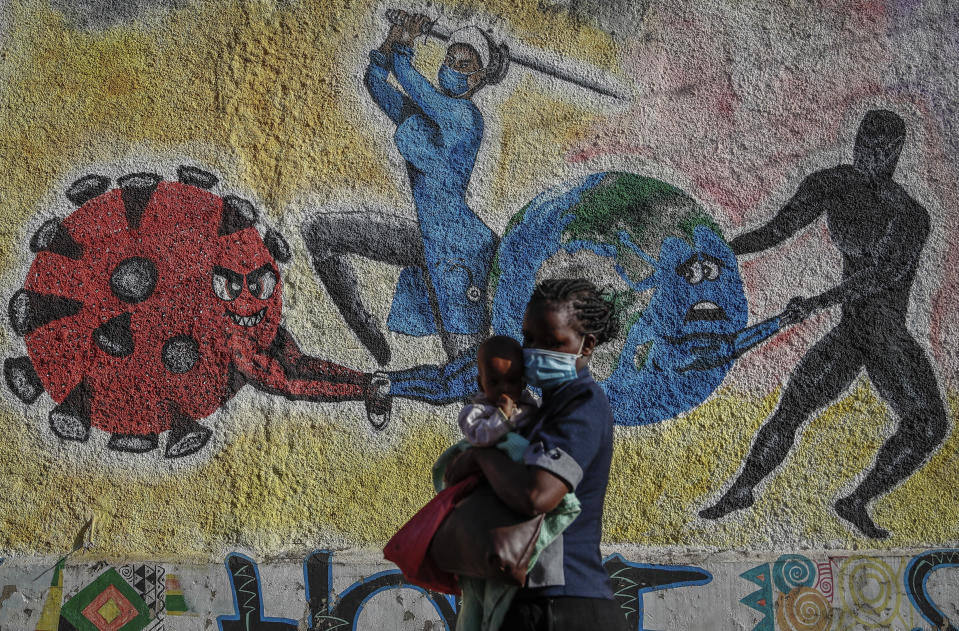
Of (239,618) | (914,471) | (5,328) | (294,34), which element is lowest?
(239,618)

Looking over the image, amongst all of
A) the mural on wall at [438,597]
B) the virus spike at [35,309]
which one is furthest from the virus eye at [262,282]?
the mural on wall at [438,597]

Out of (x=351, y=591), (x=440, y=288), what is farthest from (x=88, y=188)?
(x=351, y=591)

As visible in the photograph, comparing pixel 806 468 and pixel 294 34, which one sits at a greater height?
pixel 294 34

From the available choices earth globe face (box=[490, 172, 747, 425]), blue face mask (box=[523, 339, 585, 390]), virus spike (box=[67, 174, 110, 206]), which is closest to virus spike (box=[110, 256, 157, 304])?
virus spike (box=[67, 174, 110, 206])

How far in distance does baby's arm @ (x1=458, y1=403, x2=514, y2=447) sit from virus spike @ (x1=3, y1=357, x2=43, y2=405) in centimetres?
258

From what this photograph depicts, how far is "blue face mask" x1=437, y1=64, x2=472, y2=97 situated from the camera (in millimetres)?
3688

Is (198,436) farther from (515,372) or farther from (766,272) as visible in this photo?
(766,272)

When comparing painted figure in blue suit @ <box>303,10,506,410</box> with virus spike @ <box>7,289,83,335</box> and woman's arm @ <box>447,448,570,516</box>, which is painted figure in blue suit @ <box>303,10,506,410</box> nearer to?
virus spike @ <box>7,289,83,335</box>

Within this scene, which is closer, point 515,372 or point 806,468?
point 515,372

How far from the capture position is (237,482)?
3.43m

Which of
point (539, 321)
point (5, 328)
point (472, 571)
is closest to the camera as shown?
point (472, 571)

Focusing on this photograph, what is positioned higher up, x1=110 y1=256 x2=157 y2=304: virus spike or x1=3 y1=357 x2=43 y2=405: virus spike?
x1=110 y1=256 x2=157 y2=304: virus spike

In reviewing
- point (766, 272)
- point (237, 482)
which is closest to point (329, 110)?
point (237, 482)

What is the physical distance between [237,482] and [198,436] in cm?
28
